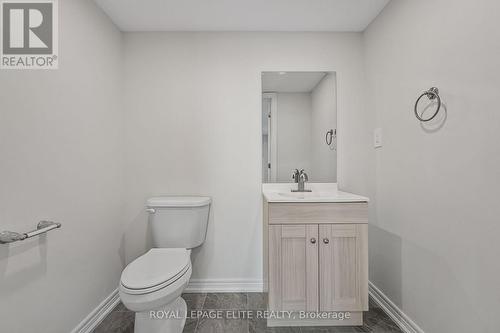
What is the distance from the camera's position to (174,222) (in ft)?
5.77

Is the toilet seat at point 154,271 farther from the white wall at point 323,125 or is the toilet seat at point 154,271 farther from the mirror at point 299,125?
the white wall at point 323,125

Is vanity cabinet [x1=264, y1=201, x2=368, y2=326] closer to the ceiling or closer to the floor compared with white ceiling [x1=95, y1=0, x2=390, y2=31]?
closer to the floor

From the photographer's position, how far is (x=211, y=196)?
1.98 metres

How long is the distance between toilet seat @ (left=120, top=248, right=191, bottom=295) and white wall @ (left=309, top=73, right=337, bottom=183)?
1220 millimetres

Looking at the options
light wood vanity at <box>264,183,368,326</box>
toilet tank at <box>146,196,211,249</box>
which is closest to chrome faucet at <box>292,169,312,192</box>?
light wood vanity at <box>264,183,368,326</box>

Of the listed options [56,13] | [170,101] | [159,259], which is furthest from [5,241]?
[170,101]

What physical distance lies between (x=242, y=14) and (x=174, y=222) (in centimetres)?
163

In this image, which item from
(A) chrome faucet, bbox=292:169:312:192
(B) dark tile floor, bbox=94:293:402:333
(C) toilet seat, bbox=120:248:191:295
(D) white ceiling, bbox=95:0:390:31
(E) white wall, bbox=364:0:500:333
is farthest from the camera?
(A) chrome faucet, bbox=292:169:312:192

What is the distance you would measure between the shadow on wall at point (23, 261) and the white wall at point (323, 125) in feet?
5.94

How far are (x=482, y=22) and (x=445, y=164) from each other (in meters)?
0.63

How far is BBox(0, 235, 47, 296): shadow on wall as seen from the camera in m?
1.00

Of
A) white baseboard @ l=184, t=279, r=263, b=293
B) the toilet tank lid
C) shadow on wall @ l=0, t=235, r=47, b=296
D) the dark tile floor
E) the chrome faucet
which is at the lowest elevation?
the dark tile floor

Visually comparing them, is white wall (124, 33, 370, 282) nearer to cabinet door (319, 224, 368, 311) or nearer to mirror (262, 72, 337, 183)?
mirror (262, 72, 337, 183)

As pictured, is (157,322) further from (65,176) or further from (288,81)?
(288,81)
